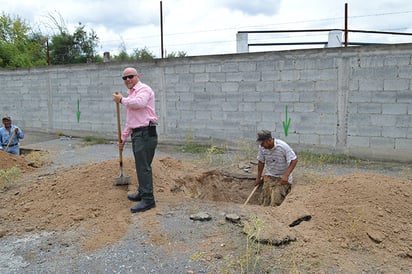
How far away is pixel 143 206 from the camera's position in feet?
13.2

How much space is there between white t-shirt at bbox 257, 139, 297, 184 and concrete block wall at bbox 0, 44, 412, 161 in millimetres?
2428

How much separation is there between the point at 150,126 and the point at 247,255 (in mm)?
1789

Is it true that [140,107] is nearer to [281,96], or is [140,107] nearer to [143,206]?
[143,206]

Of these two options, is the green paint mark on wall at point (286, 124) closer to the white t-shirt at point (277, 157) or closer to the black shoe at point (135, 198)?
the white t-shirt at point (277, 157)

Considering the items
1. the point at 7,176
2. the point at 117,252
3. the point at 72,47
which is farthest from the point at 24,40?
the point at 117,252

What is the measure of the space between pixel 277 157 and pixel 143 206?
75.4 inches

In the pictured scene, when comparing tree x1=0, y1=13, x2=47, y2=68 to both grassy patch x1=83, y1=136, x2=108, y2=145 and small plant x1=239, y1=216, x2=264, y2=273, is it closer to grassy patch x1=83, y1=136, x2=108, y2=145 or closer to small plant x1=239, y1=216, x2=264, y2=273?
grassy patch x1=83, y1=136, x2=108, y2=145

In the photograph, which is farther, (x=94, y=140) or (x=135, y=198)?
(x=94, y=140)

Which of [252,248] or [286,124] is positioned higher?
[286,124]

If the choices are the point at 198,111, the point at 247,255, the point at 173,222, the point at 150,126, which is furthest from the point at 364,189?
the point at 198,111

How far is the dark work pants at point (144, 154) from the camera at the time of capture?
3924 millimetres

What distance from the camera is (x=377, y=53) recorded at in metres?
6.33

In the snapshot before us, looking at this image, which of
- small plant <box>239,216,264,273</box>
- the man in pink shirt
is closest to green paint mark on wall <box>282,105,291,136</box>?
the man in pink shirt

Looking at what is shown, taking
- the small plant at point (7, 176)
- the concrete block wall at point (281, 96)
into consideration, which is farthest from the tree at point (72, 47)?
the small plant at point (7, 176)
